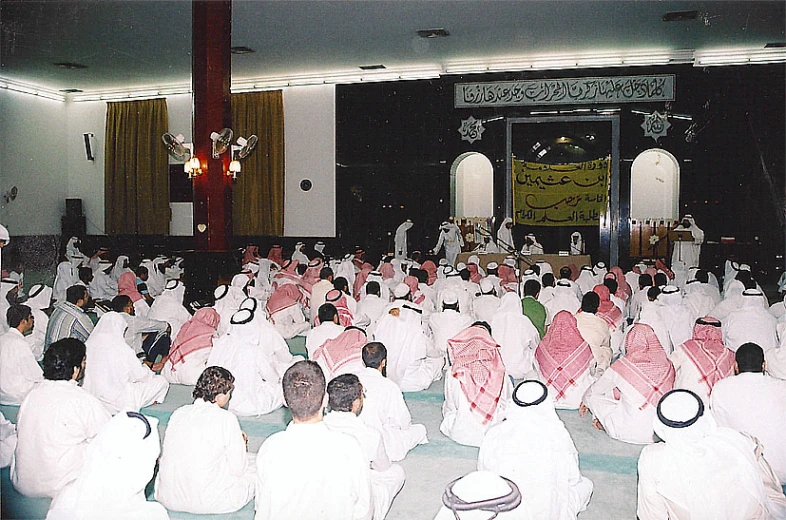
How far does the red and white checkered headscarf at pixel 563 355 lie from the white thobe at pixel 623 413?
0.36m

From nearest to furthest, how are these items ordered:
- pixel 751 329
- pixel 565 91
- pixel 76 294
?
pixel 76 294 → pixel 751 329 → pixel 565 91

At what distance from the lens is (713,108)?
11.1 meters

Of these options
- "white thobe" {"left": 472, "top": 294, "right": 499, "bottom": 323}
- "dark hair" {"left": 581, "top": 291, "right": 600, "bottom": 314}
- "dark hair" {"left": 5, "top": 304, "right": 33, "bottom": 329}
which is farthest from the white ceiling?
"dark hair" {"left": 581, "top": 291, "right": 600, "bottom": 314}

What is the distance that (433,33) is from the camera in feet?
32.0

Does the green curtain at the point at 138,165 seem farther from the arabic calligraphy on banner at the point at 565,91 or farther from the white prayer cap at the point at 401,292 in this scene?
the white prayer cap at the point at 401,292

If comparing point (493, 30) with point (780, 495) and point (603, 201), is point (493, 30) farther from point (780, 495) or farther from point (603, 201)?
point (780, 495)

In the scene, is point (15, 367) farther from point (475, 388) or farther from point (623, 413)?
point (623, 413)

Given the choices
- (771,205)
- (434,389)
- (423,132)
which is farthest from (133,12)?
(771,205)

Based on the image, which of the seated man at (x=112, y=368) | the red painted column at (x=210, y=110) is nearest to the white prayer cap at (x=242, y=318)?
the seated man at (x=112, y=368)

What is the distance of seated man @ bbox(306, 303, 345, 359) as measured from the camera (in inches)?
179

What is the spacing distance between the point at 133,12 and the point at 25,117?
17.9 ft

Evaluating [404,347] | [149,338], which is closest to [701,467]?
[404,347]

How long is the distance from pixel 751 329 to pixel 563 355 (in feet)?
5.51

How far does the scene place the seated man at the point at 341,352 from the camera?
155 inches
